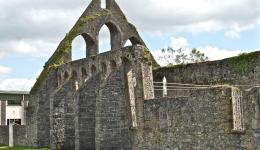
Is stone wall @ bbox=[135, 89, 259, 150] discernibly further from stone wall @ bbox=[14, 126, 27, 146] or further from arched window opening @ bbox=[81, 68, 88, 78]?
stone wall @ bbox=[14, 126, 27, 146]

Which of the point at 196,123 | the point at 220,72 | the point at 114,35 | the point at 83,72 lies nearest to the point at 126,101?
the point at 220,72

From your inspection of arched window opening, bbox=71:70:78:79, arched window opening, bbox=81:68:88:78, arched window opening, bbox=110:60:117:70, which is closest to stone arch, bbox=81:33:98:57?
arched window opening, bbox=71:70:78:79

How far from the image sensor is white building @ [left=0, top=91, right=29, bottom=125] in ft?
149

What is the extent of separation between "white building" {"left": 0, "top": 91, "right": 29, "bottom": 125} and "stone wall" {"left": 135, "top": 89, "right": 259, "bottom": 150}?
26.6 m

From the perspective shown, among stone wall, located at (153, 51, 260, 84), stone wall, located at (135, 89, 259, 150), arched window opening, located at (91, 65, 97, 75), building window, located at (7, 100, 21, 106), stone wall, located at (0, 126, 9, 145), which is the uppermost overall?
arched window opening, located at (91, 65, 97, 75)

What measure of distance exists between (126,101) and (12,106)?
2589 cm

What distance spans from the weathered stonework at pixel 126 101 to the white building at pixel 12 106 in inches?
380

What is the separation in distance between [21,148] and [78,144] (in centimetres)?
576

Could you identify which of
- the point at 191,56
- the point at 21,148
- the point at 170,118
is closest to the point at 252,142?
the point at 170,118

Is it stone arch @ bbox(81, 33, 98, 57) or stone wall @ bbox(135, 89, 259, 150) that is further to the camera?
stone arch @ bbox(81, 33, 98, 57)

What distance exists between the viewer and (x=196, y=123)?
17.8 m

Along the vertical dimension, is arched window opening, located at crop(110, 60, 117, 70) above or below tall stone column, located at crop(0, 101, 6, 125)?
above

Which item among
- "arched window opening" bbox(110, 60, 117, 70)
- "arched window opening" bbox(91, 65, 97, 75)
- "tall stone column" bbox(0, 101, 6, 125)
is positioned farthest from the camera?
"tall stone column" bbox(0, 101, 6, 125)

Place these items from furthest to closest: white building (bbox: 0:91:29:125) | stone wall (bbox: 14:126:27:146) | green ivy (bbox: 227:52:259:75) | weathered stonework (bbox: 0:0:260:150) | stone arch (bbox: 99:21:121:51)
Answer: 1. white building (bbox: 0:91:29:125)
2. stone arch (bbox: 99:21:121:51)
3. stone wall (bbox: 14:126:27:146)
4. green ivy (bbox: 227:52:259:75)
5. weathered stonework (bbox: 0:0:260:150)
